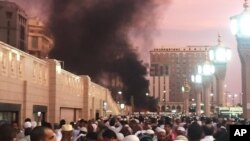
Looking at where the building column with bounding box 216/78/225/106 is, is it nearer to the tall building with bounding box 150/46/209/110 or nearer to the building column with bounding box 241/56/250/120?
A: the building column with bounding box 241/56/250/120

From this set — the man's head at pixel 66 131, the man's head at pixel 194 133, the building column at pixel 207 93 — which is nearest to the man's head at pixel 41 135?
the man's head at pixel 194 133

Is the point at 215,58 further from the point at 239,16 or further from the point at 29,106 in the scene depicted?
the point at 29,106

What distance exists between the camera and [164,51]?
622 feet

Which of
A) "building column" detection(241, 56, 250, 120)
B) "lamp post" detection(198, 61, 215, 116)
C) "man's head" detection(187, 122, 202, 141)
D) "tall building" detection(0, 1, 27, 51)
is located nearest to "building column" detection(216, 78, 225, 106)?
"lamp post" detection(198, 61, 215, 116)

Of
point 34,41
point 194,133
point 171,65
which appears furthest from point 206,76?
point 171,65

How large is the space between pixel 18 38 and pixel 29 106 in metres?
95.1

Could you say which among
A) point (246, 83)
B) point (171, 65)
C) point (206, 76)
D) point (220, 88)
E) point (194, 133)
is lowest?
point (194, 133)

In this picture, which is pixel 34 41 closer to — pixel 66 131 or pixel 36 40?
pixel 36 40

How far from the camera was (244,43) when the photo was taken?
20.9 meters

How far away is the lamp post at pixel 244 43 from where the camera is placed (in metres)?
19.2

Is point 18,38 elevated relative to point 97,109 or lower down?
elevated

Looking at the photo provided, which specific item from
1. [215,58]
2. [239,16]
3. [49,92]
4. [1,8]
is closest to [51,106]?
[49,92]

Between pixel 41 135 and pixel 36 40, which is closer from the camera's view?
pixel 41 135

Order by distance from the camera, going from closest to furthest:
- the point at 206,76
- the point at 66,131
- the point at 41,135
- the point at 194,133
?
the point at 41,135 → the point at 194,133 → the point at 66,131 → the point at 206,76
